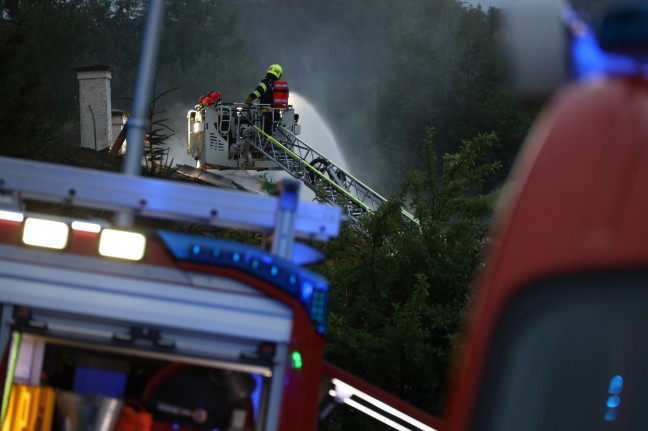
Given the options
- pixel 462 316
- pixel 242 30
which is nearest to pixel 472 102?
pixel 242 30

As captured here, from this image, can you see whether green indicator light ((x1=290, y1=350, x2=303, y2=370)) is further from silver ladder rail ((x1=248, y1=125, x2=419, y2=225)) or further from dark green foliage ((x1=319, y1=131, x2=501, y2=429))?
silver ladder rail ((x1=248, y1=125, x2=419, y2=225))

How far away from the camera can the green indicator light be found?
5.22 m

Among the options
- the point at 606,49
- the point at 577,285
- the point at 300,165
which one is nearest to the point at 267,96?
the point at 300,165

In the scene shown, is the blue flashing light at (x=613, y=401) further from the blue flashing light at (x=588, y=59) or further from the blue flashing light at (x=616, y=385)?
the blue flashing light at (x=588, y=59)

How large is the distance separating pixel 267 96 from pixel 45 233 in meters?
28.5

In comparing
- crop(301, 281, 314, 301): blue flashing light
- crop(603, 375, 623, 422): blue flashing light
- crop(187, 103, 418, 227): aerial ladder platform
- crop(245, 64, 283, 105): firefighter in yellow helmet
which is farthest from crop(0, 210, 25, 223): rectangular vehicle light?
crop(187, 103, 418, 227): aerial ladder platform

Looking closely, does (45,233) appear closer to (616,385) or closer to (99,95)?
(616,385)

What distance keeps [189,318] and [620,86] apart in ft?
9.16

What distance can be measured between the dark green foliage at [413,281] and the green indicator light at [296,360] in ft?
23.0

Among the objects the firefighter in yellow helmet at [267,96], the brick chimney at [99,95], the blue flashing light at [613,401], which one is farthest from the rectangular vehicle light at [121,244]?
the firefighter in yellow helmet at [267,96]

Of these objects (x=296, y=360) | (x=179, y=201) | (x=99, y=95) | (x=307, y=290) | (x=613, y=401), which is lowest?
(x=296, y=360)

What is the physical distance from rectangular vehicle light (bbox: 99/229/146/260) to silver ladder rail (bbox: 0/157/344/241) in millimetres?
154

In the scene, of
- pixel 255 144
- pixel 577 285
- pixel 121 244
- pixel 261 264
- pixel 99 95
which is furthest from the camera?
pixel 255 144

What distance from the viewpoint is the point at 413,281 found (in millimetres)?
13562
